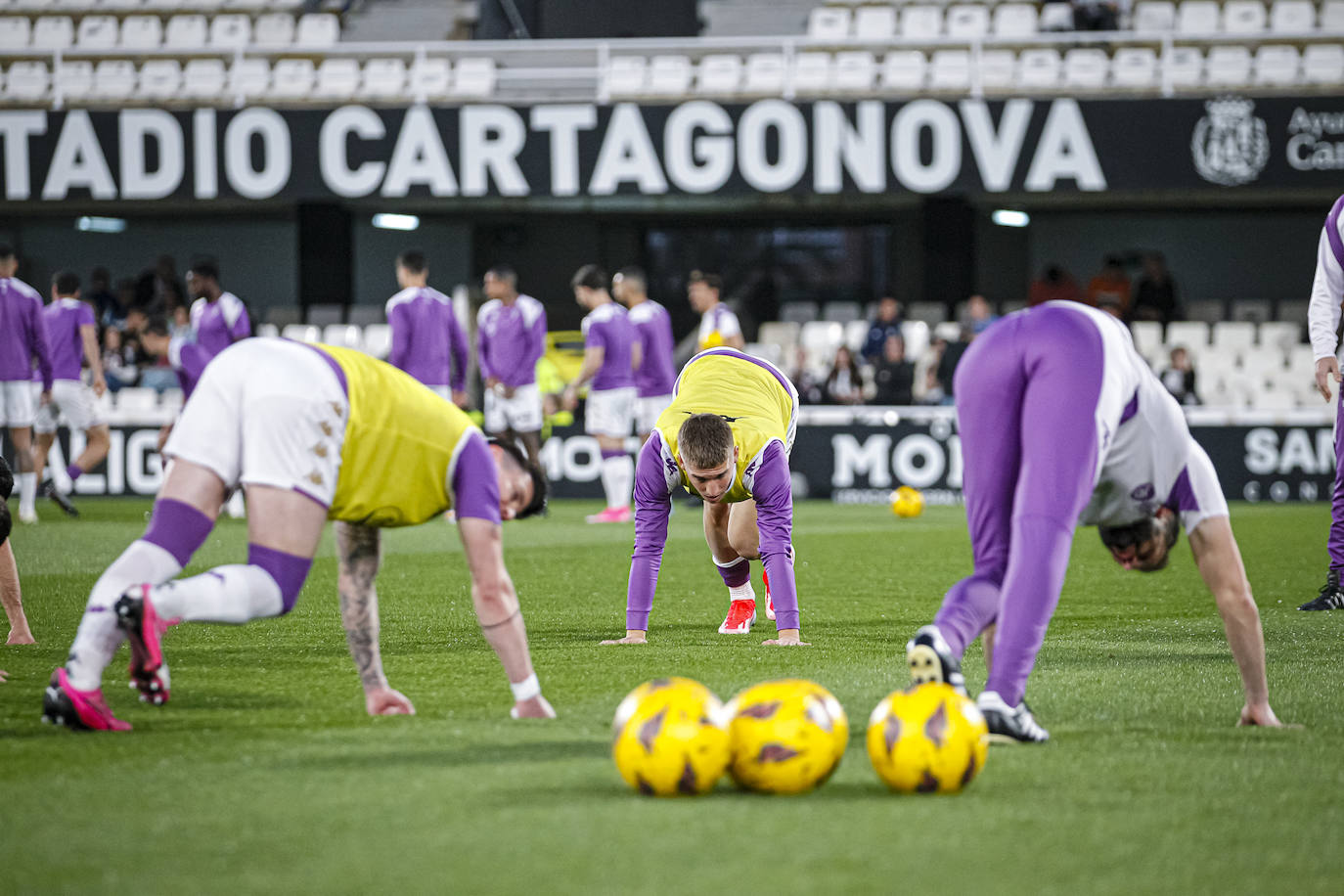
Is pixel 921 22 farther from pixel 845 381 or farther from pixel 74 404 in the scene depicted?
pixel 74 404

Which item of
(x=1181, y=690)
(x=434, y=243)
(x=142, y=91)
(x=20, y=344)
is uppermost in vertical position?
(x=142, y=91)

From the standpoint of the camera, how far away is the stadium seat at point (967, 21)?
21891 mm

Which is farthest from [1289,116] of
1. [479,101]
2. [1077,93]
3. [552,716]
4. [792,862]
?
[792,862]

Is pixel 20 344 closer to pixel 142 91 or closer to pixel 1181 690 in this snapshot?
pixel 142 91

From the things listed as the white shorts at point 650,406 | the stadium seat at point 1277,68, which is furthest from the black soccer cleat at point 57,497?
the stadium seat at point 1277,68

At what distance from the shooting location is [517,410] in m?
15.7

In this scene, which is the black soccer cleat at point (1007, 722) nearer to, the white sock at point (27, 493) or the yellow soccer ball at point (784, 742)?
the yellow soccer ball at point (784, 742)

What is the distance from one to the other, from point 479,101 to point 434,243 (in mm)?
6471

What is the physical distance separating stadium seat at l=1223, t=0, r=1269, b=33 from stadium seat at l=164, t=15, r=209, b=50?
578 inches

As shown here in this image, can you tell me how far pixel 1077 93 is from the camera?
66.2ft

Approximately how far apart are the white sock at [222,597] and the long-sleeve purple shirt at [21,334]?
10.8 m

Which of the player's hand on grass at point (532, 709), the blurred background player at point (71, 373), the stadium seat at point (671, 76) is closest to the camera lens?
the player's hand on grass at point (532, 709)

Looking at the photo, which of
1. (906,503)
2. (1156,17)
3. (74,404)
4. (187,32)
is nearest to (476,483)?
(906,503)

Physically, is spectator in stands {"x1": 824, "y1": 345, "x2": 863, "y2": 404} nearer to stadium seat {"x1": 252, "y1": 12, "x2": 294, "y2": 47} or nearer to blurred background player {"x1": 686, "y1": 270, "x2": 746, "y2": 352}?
blurred background player {"x1": 686, "y1": 270, "x2": 746, "y2": 352}
